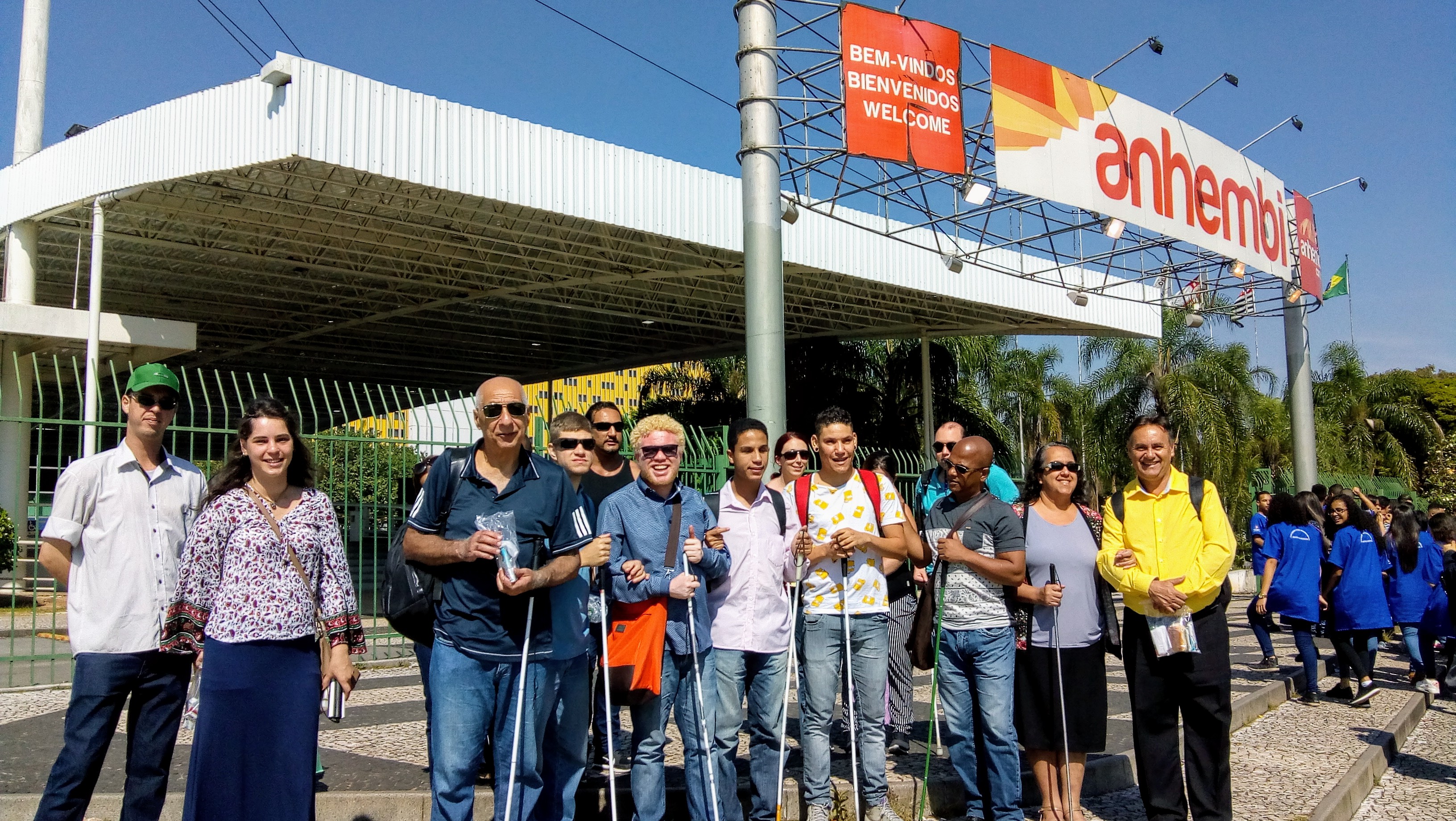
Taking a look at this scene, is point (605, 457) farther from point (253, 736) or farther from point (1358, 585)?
point (1358, 585)

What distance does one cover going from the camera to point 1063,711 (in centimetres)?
474

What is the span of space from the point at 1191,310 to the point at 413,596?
16.7m

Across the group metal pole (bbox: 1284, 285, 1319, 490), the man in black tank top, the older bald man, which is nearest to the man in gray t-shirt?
the man in black tank top

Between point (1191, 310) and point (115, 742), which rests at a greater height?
point (1191, 310)

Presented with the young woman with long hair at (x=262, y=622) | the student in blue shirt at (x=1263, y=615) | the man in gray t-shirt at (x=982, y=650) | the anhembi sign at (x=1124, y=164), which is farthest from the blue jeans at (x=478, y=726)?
the anhembi sign at (x=1124, y=164)

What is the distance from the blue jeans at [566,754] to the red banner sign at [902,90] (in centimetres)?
679

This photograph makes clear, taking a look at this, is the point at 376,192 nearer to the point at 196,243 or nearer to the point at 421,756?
the point at 196,243

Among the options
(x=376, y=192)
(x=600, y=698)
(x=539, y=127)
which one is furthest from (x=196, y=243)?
(x=600, y=698)

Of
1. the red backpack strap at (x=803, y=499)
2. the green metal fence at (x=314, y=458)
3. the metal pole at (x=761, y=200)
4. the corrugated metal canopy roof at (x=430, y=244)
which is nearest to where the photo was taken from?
the red backpack strap at (x=803, y=499)

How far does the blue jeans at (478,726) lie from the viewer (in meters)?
3.67

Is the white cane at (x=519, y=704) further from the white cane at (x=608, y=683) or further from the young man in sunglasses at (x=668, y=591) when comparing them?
the young man in sunglasses at (x=668, y=591)

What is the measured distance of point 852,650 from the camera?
4.88 m

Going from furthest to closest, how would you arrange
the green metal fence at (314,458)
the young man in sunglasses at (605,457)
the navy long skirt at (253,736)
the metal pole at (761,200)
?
the green metal fence at (314,458) < the metal pole at (761,200) < the young man in sunglasses at (605,457) < the navy long skirt at (253,736)

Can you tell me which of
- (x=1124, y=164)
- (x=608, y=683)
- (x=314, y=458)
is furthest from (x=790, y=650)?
(x=1124, y=164)
